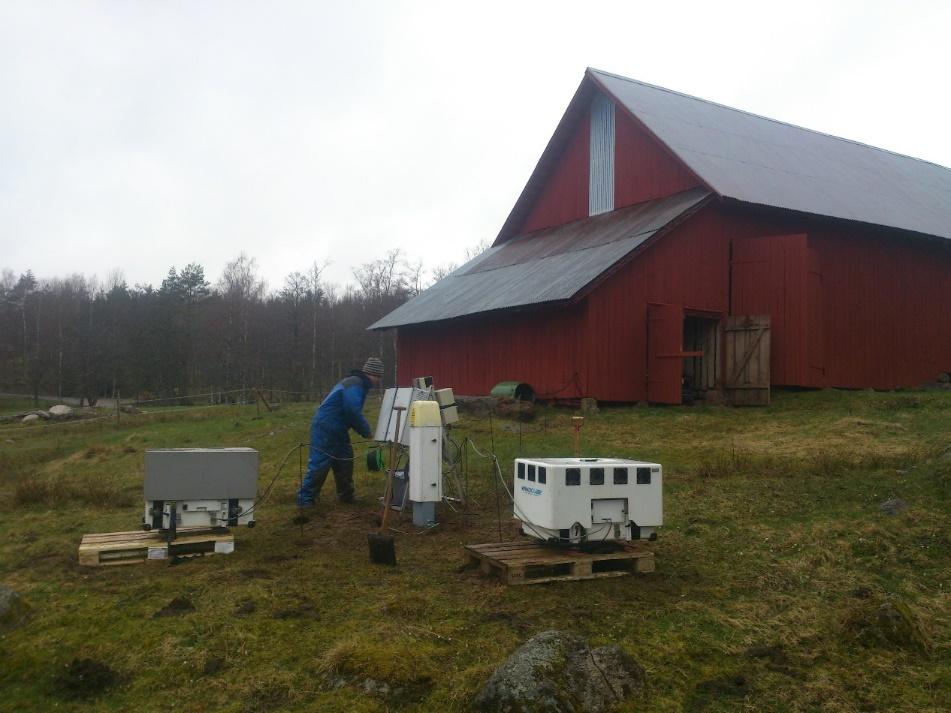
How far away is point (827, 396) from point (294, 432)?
12.2m

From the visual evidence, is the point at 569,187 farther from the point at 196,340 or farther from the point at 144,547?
the point at 196,340

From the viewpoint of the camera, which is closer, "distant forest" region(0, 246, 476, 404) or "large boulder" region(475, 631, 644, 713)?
"large boulder" region(475, 631, 644, 713)

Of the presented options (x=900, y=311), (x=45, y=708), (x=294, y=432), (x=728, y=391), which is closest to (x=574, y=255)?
(x=728, y=391)

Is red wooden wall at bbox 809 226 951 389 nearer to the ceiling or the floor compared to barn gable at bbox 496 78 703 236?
nearer to the floor

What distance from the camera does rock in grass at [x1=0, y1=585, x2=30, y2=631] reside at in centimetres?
608

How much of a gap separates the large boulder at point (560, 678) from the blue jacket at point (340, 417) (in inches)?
227

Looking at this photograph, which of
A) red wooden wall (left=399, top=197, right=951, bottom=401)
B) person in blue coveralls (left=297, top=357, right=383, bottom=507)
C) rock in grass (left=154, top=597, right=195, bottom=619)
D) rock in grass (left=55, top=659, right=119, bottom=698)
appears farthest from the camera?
red wooden wall (left=399, top=197, right=951, bottom=401)

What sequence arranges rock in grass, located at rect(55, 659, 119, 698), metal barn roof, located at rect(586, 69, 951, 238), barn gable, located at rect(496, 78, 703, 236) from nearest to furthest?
rock in grass, located at rect(55, 659, 119, 698), metal barn roof, located at rect(586, 69, 951, 238), barn gable, located at rect(496, 78, 703, 236)

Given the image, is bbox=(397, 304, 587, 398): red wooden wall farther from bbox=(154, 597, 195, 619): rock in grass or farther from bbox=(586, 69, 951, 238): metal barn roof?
bbox=(154, 597, 195, 619): rock in grass

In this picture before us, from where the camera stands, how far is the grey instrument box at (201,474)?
7781 mm

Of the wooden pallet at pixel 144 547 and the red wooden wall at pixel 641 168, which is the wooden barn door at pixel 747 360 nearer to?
the red wooden wall at pixel 641 168

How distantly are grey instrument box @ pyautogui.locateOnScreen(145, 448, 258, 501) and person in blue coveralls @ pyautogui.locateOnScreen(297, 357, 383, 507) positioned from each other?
2093 millimetres

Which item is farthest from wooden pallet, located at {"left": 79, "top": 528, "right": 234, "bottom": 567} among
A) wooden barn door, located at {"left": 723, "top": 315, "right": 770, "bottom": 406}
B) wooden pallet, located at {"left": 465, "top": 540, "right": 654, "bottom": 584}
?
wooden barn door, located at {"left": 723, "top": 315, "right": 770, "bottom": 406}

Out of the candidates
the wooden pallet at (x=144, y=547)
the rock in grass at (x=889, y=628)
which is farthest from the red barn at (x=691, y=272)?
the rock in grass at (x=889, y=628)
